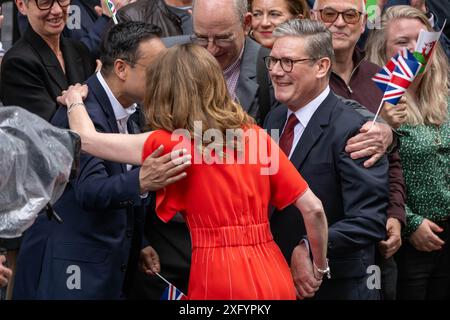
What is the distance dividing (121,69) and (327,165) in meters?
1.19

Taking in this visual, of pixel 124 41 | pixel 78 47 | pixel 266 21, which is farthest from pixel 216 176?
pixel 266 21

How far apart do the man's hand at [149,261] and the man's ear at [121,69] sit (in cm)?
103

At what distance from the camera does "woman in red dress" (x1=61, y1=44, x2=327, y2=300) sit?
4.66m

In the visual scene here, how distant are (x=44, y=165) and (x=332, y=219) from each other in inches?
62.8

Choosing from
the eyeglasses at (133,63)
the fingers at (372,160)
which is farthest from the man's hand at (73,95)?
the fingers at (372,160)

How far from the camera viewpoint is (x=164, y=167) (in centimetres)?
468

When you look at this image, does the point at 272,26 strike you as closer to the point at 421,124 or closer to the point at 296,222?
the point at 421,124

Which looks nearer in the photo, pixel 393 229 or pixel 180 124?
pixel 180 124

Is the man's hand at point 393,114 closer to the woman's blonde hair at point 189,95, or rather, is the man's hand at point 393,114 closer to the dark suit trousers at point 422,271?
the dark suit trousers at point 422,271

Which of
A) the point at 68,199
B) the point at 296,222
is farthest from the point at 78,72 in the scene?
the point at 296,222

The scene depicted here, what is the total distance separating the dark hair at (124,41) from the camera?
5.56 metres

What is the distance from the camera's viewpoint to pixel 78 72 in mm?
6492

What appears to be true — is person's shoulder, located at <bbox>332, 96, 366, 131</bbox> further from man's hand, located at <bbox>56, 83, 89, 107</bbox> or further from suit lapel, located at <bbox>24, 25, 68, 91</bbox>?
suit lapel, located at <bbox>24, 25, 68, 91</bbox>

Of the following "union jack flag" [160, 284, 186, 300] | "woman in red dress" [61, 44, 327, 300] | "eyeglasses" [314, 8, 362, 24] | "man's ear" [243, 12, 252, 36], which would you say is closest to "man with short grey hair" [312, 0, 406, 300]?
"eyeglasses" [314, 8, 362, 24]
